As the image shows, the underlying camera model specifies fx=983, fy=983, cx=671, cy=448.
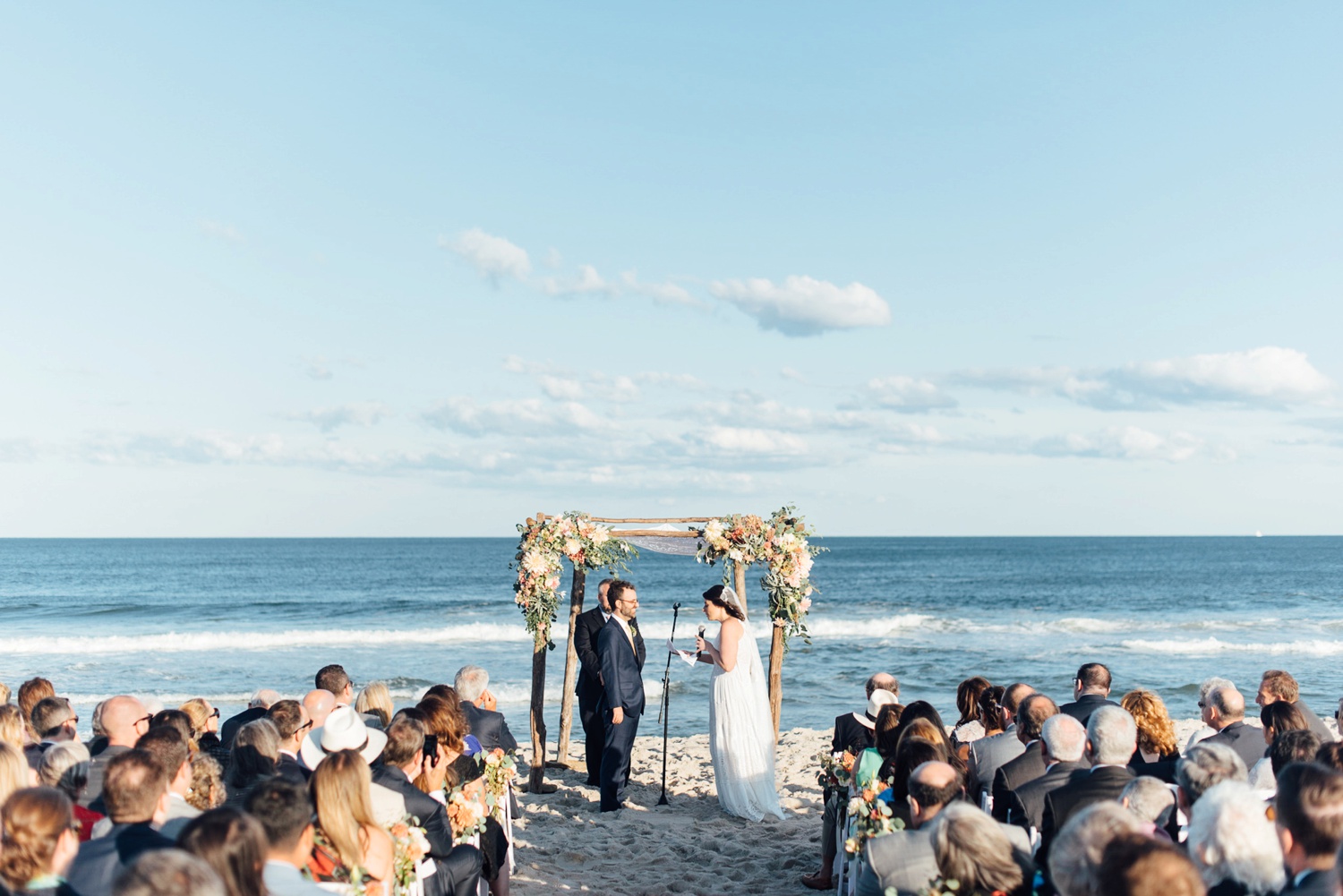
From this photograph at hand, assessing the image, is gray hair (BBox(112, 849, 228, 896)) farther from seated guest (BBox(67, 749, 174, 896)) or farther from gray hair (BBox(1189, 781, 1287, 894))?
gray hair (BBox(1189, 781, 1287, 894))

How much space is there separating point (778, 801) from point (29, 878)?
6487 millimetres

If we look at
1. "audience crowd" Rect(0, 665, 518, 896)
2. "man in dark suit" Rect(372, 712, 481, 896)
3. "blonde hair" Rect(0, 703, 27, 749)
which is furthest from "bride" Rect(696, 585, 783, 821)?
"blonde hair" Rect(0, 703, 27, 749)

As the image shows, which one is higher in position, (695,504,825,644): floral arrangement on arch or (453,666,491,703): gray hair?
(695,504,825,644): floral arrangement on arch

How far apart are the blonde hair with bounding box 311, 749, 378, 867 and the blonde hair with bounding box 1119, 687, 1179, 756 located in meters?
3.60

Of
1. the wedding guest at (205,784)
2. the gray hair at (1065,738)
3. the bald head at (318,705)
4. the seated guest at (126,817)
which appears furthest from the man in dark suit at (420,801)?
the gray hair at (1065,738)

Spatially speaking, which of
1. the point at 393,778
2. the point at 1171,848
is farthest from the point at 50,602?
the point at 1171,848

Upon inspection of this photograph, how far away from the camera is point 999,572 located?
182 feet

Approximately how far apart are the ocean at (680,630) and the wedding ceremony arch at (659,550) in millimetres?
3899

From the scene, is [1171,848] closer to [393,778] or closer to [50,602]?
[393,778]

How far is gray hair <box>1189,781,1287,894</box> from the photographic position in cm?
283

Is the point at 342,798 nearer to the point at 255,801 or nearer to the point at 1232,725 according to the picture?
the point at 255,801

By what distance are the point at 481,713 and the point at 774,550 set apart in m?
3.85

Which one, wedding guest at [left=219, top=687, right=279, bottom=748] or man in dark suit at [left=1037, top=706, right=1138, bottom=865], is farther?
wedding guest at [left=219, top=687, right=279, bottom=748]

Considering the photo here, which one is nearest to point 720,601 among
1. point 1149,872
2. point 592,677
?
point 592,677
